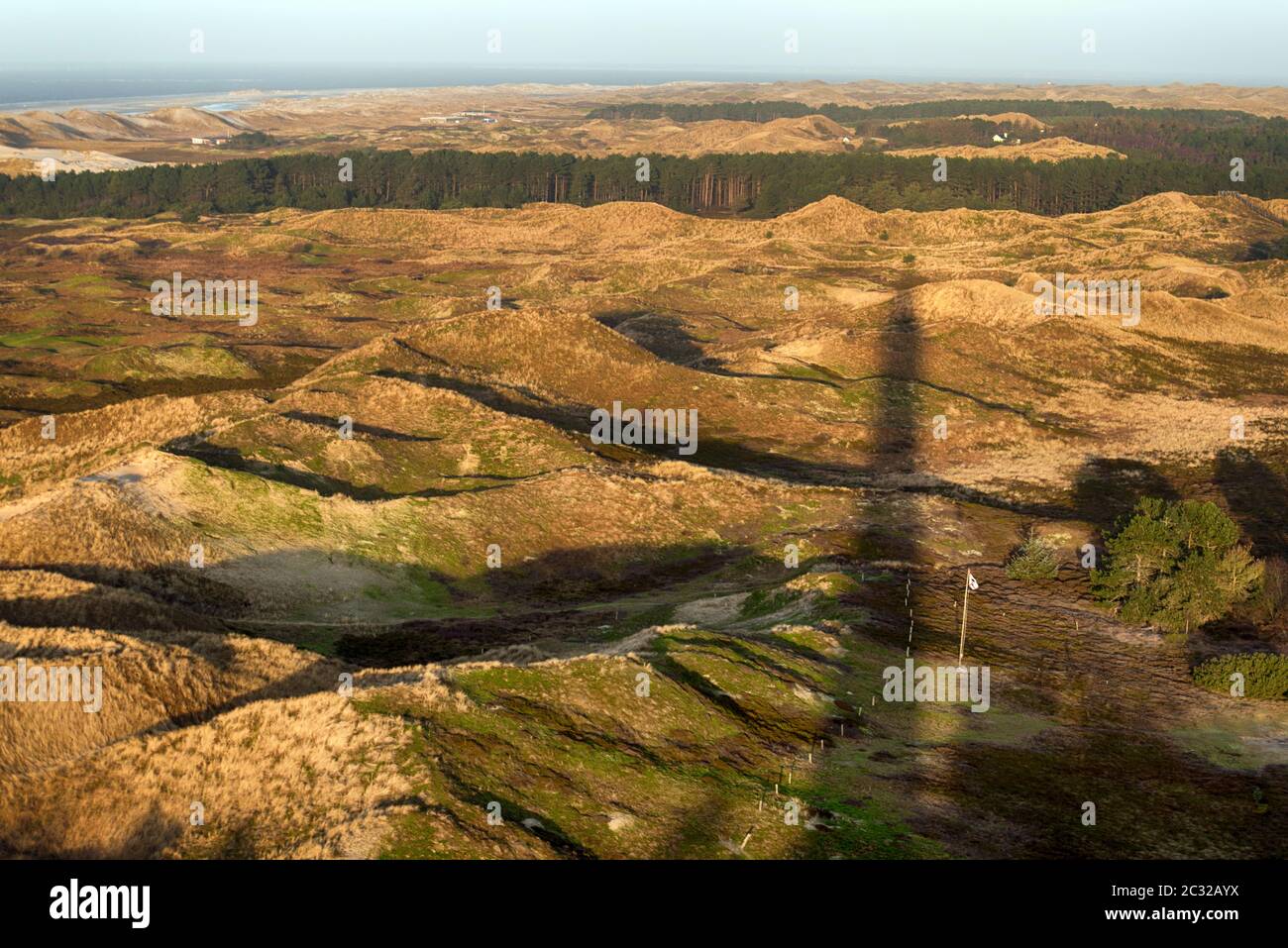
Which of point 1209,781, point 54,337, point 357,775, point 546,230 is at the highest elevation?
point 546,230

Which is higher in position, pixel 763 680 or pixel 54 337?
pixel 54 337

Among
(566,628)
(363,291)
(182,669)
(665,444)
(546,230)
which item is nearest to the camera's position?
(182,669)

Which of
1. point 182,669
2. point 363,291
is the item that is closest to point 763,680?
point 182,669

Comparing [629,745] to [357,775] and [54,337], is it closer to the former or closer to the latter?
[357,775]
